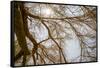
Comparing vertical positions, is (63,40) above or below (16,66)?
above

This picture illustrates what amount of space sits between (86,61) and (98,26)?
1.55 feet

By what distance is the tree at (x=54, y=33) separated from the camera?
2.15 m

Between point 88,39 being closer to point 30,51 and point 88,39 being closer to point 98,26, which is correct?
point 98,26

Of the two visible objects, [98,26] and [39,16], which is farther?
[98,26]


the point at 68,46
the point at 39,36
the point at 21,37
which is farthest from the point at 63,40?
the point at 21,37

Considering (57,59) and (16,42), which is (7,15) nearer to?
A: (16,42)

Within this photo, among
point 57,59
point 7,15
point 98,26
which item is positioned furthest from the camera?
point 98,26

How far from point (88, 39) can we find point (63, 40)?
336mm

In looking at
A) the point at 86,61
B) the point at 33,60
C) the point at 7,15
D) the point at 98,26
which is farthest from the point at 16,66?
the point at 98,26

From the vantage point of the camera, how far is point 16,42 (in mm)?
2133

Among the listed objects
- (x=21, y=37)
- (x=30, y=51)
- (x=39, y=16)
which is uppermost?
(x=39, y=16)

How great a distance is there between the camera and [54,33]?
7.44 ft

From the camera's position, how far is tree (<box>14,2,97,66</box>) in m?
2.15

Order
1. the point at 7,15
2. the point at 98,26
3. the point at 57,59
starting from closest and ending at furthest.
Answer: the point at 7,15 < the point at 57,59 < the point at 98,26
